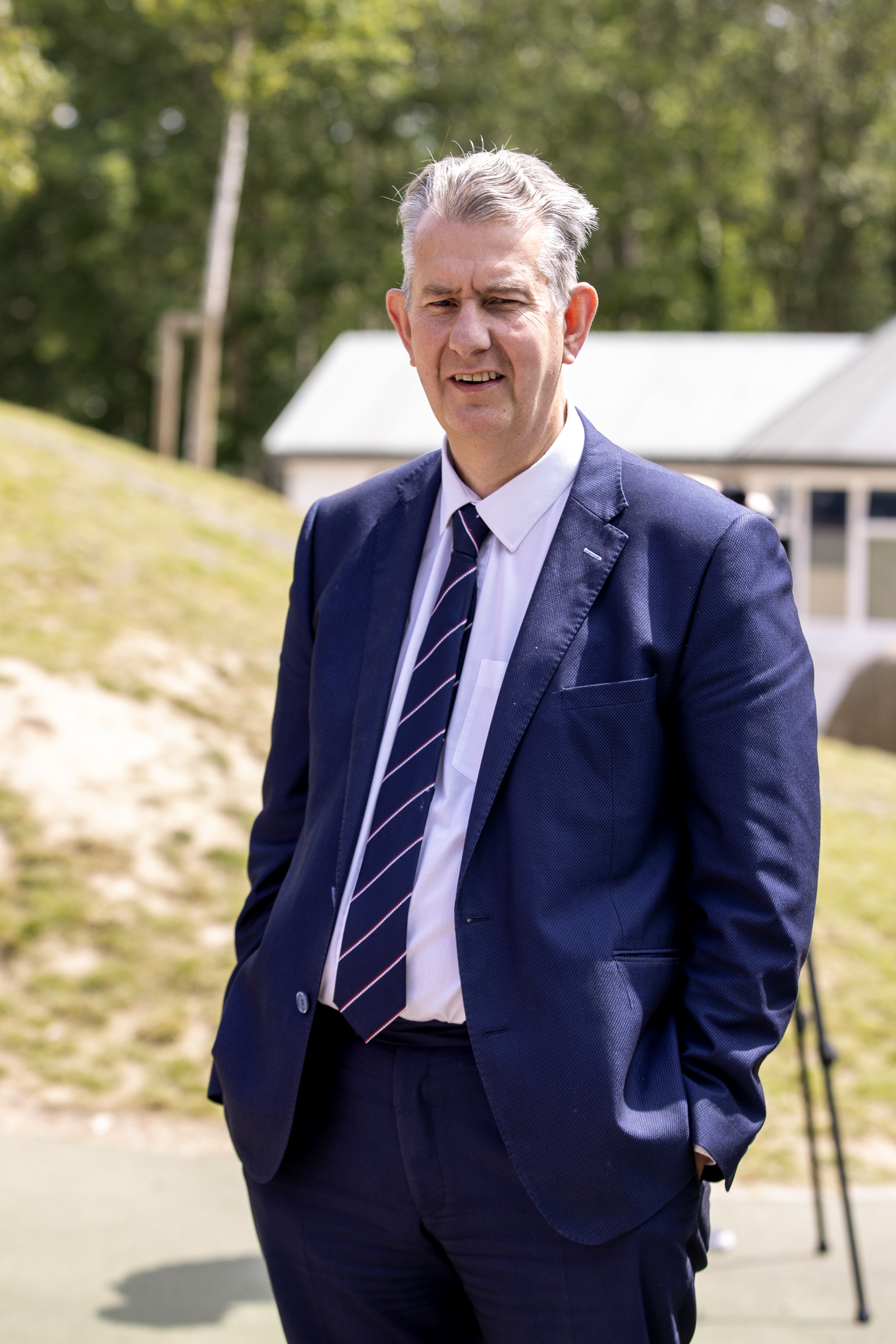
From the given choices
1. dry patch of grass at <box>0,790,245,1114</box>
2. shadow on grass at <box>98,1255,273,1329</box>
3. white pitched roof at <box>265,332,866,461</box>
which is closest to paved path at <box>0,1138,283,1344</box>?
shadow on grass at <box>98,1255,273,1329</box>

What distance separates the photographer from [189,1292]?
11.9 ft

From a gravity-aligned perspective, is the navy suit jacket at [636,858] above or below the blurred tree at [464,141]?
below

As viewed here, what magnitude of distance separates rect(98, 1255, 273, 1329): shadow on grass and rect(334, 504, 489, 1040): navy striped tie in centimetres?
193

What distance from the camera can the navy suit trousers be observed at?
75.2 inches

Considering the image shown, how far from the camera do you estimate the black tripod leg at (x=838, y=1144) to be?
3.52 metres

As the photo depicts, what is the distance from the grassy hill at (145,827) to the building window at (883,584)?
10.1 meters

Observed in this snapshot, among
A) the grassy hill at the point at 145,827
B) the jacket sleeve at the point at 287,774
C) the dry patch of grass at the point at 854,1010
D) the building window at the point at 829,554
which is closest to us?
the jacket sleeve at the point at 287,774

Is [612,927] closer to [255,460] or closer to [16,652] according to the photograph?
[16,652]

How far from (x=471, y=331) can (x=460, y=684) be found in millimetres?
520

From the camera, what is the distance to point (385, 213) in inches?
1312

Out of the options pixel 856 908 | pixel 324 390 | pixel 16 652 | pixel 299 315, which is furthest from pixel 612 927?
pixel 299 315

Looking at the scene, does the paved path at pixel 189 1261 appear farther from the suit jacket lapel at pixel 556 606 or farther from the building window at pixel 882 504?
the building window at pixel 882 504

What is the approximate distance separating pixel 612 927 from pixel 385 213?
110 feet

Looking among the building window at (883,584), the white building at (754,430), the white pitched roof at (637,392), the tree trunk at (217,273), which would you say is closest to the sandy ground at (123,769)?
the white building at (754,430)
